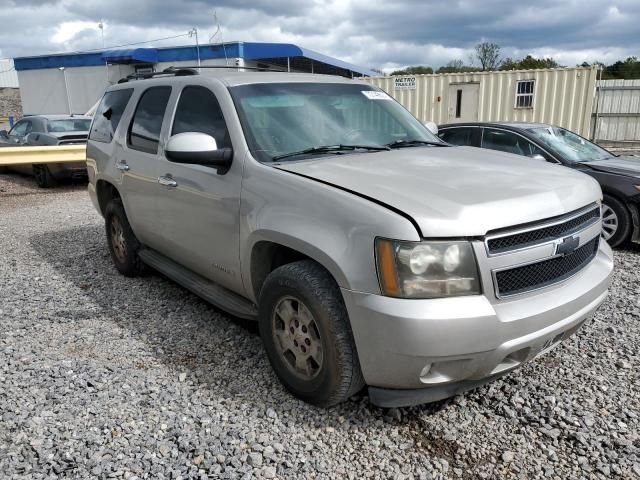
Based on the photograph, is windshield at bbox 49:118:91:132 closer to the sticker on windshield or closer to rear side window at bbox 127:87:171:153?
rear side window at bbox 127:87:171:153

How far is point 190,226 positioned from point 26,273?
9.81 ft

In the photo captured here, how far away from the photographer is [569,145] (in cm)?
708

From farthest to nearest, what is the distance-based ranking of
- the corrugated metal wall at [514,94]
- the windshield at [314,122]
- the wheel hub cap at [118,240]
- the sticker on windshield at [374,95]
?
the corrugated metal wall at [514,94], the wheel hub cap at [118,240], the sticker on windshield at [374,95], the windshield at [314,122]

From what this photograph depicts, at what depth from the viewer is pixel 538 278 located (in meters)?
2.58

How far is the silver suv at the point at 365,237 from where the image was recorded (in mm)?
2363

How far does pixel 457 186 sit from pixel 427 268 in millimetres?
560

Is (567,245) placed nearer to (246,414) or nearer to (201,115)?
(246,414)

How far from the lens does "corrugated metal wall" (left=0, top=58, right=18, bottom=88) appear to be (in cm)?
4631

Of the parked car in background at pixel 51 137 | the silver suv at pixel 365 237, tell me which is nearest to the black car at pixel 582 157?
the silver suv at pixel 365 237

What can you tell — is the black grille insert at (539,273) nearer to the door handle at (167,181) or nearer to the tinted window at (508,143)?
the door handle at (167,181)

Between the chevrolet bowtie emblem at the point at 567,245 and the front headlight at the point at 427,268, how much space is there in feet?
1.85

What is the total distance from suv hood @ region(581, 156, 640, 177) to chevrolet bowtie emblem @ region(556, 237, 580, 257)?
4163 mm

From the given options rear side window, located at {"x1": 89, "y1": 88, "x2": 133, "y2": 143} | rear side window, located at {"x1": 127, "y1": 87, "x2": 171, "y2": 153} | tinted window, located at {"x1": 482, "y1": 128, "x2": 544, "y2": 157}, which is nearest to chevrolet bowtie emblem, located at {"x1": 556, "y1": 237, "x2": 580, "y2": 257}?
rear side window, located at {"x1": 127, "y1": 87, "x2": 171, "y2": 153}

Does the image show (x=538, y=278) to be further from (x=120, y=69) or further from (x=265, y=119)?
(x=120, y=69)
